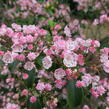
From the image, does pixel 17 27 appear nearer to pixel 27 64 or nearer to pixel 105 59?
pixel 27 64

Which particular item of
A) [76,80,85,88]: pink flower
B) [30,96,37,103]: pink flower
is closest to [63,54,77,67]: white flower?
[76,80,85,88]: pink flower

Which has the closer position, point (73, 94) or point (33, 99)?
point (73, 94)

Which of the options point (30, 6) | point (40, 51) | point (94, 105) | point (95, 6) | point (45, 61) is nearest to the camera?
point (45, 61)

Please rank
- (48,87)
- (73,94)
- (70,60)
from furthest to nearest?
(48,87) → (73,94) → (70,60)

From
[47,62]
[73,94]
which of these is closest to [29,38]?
[47,62]

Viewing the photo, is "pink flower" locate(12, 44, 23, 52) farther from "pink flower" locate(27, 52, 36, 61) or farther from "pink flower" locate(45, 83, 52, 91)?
"pink flower" locate(45, 83, 52, 91)

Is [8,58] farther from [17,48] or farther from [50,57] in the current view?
[50,57]

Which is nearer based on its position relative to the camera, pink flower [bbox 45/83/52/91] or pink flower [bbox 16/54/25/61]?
pink flower [bbox 16/54/25/61]

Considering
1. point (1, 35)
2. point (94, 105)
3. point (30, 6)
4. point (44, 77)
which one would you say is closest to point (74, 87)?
point (44, 77)

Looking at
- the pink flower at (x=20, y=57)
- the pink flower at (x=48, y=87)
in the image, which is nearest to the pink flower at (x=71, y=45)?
the pink flower at (x=20, y=57)

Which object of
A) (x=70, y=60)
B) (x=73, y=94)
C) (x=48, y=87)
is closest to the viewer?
(x=70, y=60)

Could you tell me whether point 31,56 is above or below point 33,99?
above
